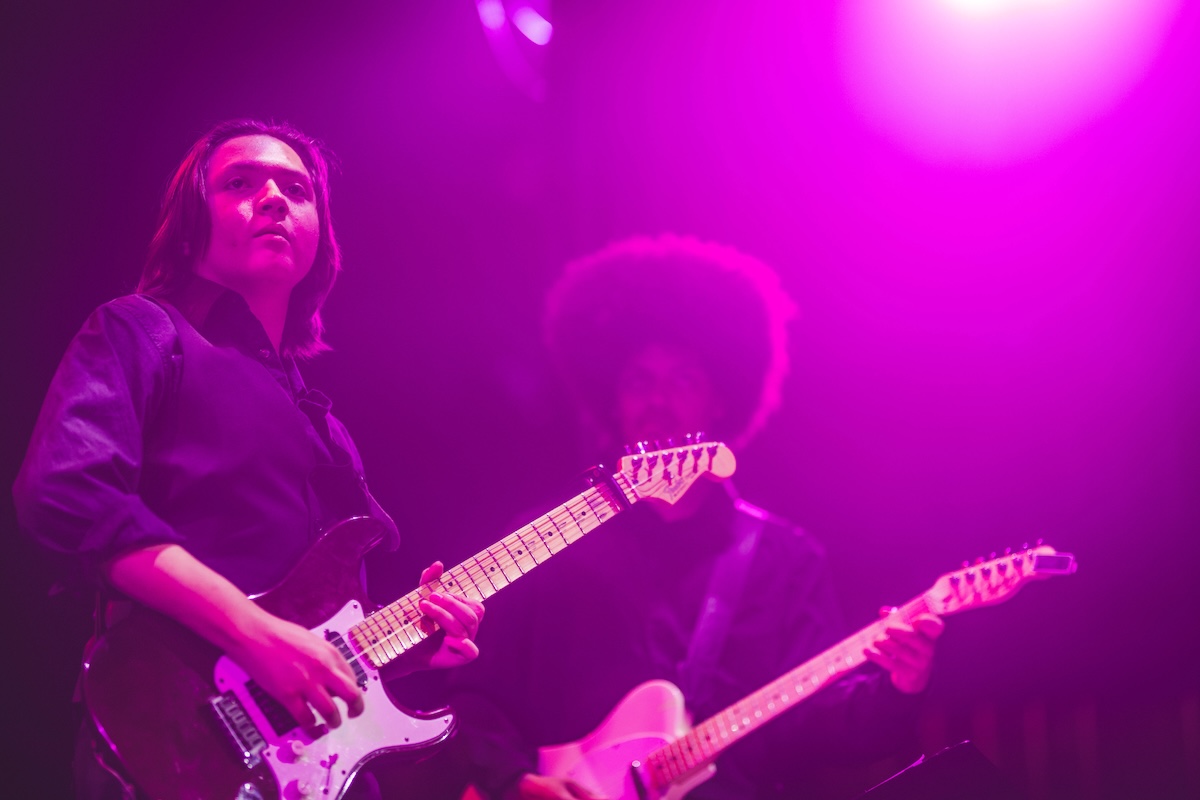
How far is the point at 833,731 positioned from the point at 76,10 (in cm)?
317

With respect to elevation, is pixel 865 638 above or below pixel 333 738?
below

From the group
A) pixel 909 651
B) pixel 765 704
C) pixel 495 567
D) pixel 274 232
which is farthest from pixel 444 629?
pixel 909 651

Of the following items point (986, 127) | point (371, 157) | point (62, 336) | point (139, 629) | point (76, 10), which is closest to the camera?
point (139, 629)

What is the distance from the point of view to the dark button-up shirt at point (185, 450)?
72.2 inches

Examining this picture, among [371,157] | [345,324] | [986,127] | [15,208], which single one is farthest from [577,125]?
[15,208]

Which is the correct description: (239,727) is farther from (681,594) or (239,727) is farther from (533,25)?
(533,25)

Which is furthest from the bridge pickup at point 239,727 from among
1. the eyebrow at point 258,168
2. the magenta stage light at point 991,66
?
the magenta stage light at point 991,66

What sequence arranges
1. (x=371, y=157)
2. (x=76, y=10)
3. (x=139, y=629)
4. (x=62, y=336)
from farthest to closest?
(x=371, y=157) < (x=76, y=10) < (x=62, y=336) < (x=139, y=629)

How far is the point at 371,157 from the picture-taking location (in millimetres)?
3107

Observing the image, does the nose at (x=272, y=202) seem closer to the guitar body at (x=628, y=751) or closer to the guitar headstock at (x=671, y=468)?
the guitar headstock at (x=671, y=468)

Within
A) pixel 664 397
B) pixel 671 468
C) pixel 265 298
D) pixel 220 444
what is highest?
pixel 265 298

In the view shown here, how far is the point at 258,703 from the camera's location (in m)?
1.91

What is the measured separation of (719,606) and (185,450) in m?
1.59

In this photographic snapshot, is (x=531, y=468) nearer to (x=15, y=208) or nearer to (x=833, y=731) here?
(x=833, y=731)
